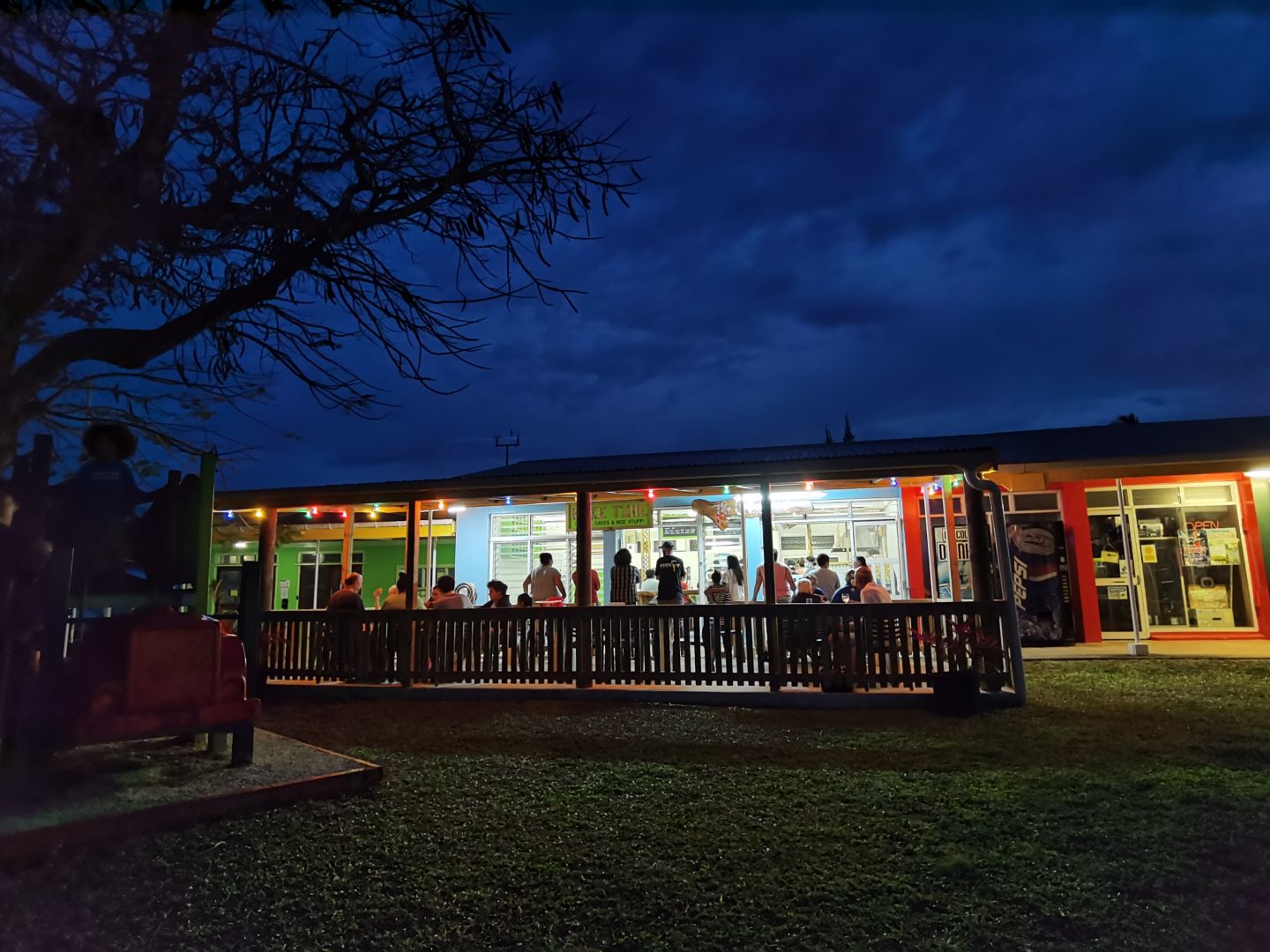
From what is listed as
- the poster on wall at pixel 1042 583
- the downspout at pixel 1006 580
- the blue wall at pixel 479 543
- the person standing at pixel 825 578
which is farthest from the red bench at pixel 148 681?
the poster on wall at pixel 1042 583

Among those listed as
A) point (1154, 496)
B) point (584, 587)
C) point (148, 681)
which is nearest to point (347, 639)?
point (584, 587)

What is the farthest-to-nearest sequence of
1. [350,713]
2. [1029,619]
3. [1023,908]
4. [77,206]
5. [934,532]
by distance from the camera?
[934,532] < [1029,619] < [350,713] < [77,206] < [1023,908]

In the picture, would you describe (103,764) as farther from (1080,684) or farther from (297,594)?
(297,594)

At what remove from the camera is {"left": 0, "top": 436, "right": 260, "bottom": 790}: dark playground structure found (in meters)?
3.89

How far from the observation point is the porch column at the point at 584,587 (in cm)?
820

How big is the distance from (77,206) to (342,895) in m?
3.44

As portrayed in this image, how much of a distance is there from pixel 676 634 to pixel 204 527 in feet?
15.6

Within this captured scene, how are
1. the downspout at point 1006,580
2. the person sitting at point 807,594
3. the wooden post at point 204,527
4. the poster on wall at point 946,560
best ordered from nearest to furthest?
1. the wooden post at point 204,527
2. the downspout at point 1006,580
3. the person sitting at point 807,594
4. the poster on wall at point 946,560

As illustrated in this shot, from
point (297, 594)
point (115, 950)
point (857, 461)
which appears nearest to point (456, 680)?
point (857, 461)

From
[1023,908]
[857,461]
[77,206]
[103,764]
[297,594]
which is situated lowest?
[1023,908]

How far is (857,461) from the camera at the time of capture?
8547mm

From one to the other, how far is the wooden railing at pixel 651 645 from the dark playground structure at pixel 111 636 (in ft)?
12.9

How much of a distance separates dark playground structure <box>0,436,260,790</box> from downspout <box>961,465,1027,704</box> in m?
6.47

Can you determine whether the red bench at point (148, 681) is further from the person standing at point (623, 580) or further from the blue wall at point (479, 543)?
the blue wall at point (479, 543)
